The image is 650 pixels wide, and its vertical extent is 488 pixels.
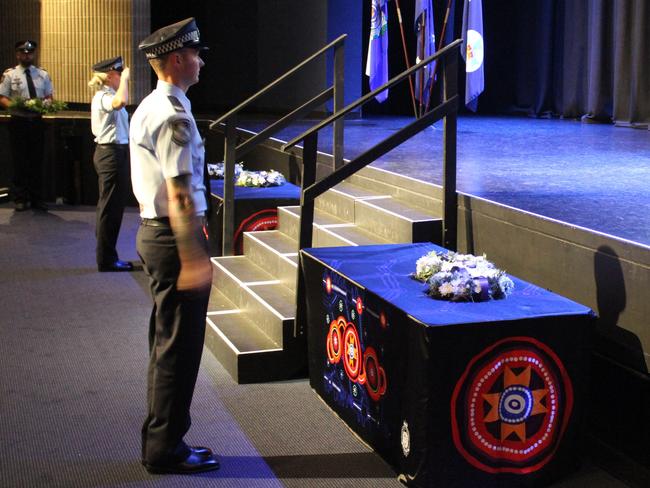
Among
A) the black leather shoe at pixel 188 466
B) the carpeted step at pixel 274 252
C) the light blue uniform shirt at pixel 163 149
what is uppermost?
the light blue uniform shirt at pixel 163 149

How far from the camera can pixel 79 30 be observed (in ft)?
35.9

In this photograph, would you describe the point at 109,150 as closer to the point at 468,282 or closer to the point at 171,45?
the point at 171,45

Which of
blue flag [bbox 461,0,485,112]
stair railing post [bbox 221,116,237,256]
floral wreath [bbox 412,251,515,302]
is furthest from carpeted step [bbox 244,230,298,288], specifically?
blue flag [bbox 461,0,485,112]

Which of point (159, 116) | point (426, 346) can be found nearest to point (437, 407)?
point (426, 346)

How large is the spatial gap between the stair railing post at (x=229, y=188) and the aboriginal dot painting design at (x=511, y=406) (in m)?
3.19

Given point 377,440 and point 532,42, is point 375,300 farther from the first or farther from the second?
point 532,42

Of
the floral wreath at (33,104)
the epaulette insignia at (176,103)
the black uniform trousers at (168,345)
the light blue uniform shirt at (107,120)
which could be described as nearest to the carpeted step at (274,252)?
the light blue uniform shirt at (107,120)

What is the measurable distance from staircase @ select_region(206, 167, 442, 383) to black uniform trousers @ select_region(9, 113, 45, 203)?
4.19 metres

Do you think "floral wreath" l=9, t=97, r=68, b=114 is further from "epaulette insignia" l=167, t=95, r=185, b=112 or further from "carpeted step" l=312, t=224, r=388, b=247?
"epaulette insignia" l=167, t=95, r=185, b=112

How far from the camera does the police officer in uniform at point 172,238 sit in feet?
11.2

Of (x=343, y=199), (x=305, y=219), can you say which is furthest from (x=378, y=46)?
(x=305, y=219)

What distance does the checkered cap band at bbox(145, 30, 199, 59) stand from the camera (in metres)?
3.49

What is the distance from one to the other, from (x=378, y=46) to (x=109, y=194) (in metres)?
3.89

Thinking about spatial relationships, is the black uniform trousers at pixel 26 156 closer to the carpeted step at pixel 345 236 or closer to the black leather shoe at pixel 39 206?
the black leather shoe at pixel 39 206
